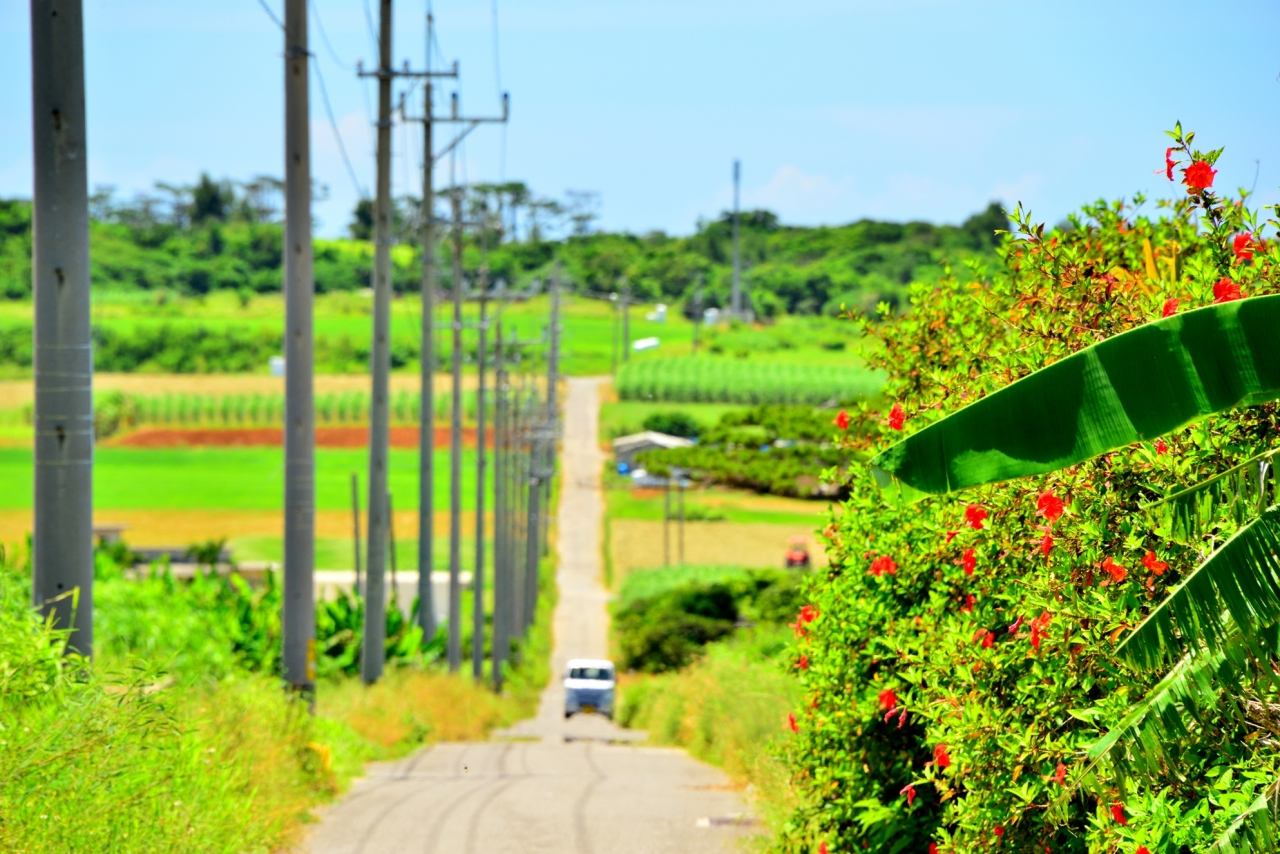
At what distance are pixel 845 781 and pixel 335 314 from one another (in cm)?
13305

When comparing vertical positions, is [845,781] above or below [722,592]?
above

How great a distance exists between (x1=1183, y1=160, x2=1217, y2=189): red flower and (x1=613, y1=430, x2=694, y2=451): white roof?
146 ft

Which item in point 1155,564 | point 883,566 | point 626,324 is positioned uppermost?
point 626,324

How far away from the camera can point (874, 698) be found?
8.73m

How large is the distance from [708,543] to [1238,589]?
241ft

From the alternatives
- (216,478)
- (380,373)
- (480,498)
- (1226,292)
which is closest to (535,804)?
(380,373)

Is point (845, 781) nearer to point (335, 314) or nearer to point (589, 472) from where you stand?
point (589, 472)

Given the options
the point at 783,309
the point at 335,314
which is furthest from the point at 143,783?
the point at 335,314

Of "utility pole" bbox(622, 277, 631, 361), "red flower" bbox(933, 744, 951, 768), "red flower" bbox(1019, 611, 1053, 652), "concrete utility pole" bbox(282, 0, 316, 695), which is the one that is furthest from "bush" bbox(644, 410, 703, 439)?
"red flower" bbox(1019, 611, 1053, 652)

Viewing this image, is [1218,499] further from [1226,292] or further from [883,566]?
[883,566]

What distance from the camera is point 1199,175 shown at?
19.0ft

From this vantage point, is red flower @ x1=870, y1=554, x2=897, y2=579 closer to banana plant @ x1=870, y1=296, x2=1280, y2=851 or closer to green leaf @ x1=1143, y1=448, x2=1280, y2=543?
green leaf @ x1=1143, y1=448, x2=1280, y2=543

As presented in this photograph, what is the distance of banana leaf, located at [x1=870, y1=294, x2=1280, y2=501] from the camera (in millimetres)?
4746

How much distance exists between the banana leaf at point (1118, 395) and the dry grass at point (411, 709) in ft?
57.0
